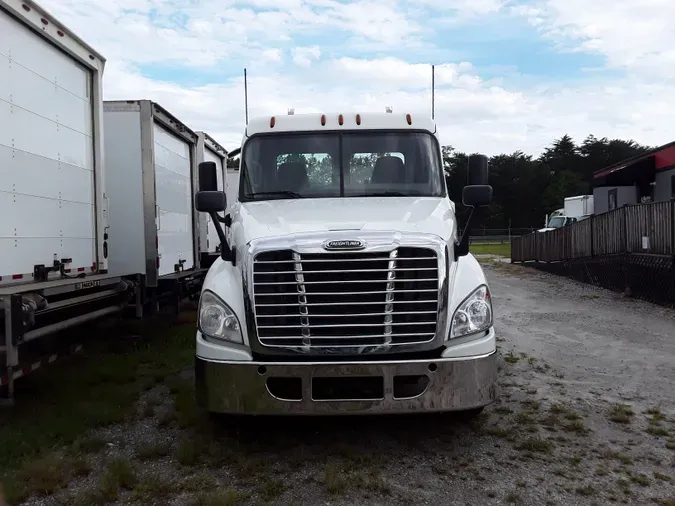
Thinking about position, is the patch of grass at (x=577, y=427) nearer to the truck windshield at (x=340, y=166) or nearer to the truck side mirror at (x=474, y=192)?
the truck side mirror at (x=474, y=192)

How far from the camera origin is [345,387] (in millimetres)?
4391

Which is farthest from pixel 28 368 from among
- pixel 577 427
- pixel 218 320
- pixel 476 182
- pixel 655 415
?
pixel 655 415

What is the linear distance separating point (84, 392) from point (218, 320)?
2483 mm

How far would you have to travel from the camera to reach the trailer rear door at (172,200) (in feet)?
28.5

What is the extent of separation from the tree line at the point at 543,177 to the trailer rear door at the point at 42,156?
65.1 m

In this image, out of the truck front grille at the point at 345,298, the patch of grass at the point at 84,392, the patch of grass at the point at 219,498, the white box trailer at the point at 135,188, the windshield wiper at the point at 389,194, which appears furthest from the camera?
the white box trailer at the point at 135,188

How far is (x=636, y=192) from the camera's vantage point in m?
24.7

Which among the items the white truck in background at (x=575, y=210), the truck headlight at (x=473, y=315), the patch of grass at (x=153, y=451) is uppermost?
the white truck in background at (x=575, y=210)

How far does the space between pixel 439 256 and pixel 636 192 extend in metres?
23.1

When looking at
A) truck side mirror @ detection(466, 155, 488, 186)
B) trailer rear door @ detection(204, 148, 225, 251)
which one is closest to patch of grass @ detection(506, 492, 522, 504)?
truck side mirror @ detection(466, 155, 488, 186)

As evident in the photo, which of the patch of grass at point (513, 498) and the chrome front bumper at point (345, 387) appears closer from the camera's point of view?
the patch of grass at point (513, 498)

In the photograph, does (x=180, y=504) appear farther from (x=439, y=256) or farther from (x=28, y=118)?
(x=28, y=118)

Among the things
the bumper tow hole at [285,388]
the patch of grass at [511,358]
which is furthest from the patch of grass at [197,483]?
the patch of grass at [511,358]

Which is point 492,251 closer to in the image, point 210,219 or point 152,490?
point 210,219
